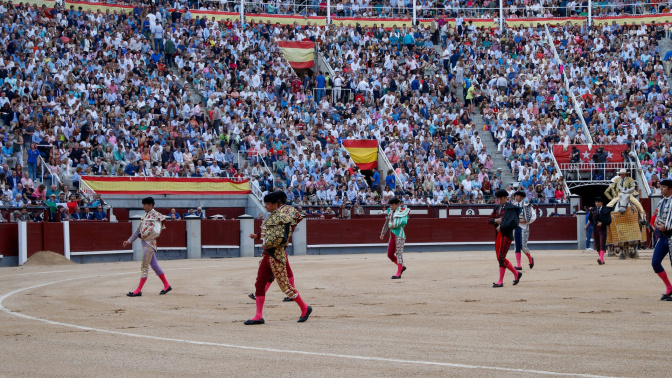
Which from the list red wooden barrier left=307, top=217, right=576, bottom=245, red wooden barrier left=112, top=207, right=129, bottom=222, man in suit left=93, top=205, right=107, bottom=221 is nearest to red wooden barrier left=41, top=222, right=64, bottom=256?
man in suit left=93, top=205, right=107, bottom=221

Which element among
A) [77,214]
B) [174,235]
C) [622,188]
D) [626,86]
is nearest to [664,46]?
[626,86]

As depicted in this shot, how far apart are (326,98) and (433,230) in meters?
7.41

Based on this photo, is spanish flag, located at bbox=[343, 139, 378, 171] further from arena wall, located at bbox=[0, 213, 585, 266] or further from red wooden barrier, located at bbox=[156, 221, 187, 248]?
red wooden barrier, located at bbox=[156, 221, 187, 248]

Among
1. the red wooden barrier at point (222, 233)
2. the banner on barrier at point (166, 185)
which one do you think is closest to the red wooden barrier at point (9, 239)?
the banner on barrier at point (166, 185)

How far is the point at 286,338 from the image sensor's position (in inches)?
365

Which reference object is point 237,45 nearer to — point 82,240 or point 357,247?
point 357,247

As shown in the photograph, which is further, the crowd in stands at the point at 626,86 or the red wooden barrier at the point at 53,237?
the crowd in stands at the point at 626,86

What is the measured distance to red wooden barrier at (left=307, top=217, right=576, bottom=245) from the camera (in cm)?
2794

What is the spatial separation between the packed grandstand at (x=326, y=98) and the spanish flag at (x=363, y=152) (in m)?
0.47

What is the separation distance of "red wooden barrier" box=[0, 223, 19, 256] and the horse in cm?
1378

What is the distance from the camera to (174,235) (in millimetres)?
25609

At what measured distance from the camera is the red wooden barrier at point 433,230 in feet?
91.7

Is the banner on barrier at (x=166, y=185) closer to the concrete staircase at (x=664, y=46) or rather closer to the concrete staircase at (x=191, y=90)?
the concrete staircase at (x=191, y=90)

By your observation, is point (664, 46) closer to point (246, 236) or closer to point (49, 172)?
point (246, 236)
